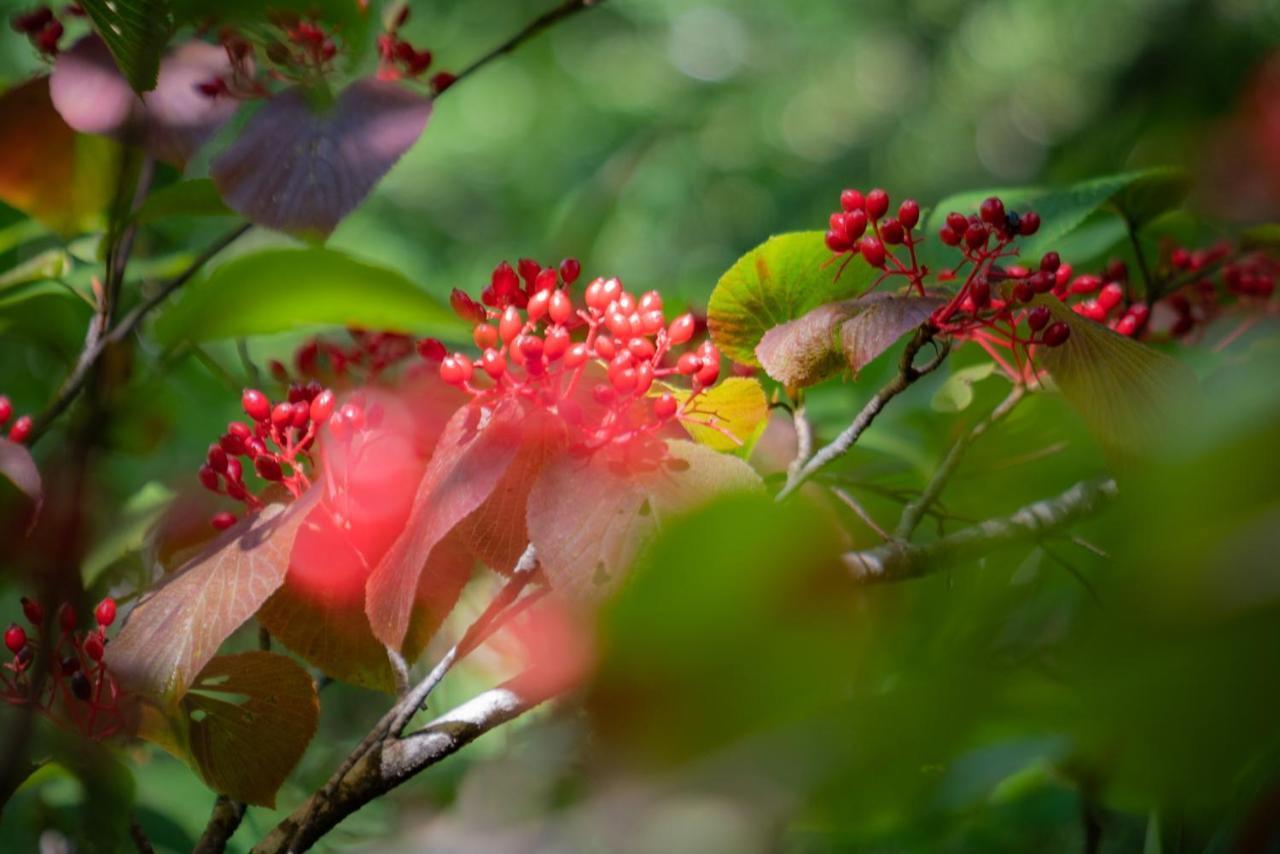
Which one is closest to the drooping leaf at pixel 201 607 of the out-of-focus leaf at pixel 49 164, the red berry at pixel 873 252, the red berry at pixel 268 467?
the red berry at pixel 268 467

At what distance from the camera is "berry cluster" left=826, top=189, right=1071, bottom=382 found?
49 cm

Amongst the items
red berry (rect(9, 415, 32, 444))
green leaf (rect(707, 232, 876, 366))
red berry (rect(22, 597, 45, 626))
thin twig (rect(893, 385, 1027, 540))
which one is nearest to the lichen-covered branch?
thin twig (rect(893, 385, 1027, 540))

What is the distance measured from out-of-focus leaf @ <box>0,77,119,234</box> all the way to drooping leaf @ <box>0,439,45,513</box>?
0.27 m

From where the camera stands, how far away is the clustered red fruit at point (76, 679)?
1.70 ft

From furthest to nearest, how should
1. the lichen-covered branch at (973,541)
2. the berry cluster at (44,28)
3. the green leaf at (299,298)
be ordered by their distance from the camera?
the berry cluster at (44,28)
the lichen-covered branch at (973,541)
the green leaf at (299,298)

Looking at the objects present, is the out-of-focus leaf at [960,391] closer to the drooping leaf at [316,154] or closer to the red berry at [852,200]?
the red berry at [852,200]

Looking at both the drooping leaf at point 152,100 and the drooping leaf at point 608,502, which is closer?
the drooping leaf at point 608,502

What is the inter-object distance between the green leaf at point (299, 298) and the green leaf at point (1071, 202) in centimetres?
40

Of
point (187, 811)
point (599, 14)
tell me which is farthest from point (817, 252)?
point (599, 14)

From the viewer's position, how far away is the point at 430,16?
12.5 ft

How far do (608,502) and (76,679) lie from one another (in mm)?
257

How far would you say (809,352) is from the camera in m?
0.50

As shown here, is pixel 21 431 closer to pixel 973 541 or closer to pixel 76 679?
pixel 76 679

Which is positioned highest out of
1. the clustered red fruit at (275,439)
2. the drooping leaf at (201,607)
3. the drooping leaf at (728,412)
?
the drooping leaf at (728,412)
